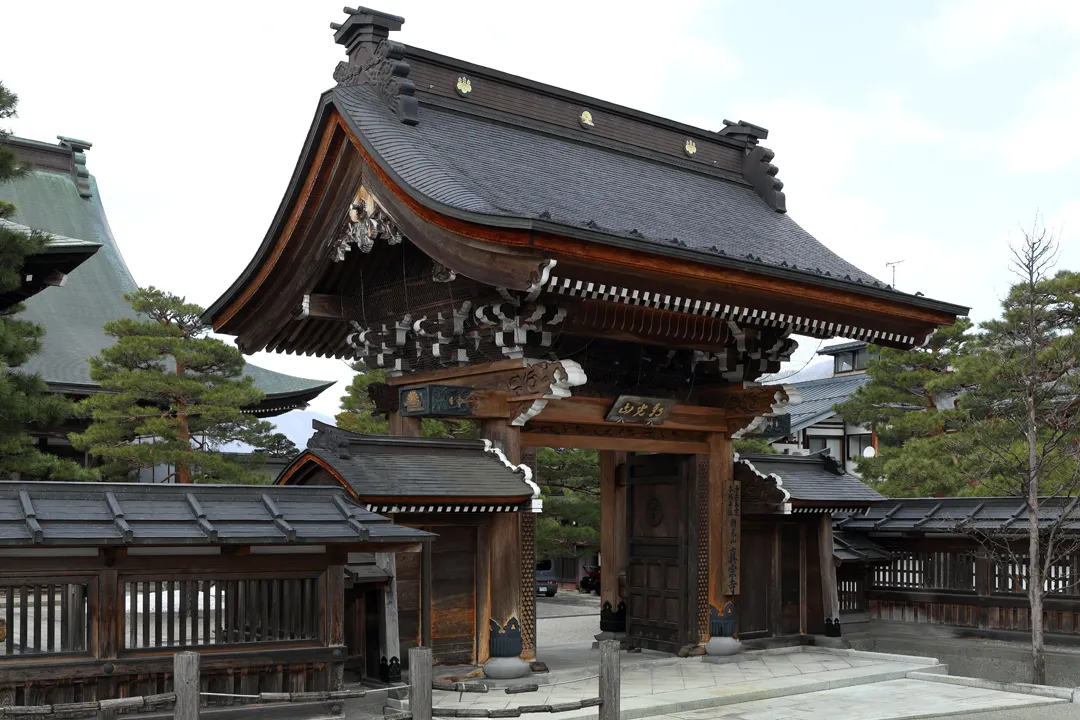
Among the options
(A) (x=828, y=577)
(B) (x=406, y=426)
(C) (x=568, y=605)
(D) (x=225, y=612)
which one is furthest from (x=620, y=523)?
(C) (x=568, y=605)

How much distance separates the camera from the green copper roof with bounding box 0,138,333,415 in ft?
91.5

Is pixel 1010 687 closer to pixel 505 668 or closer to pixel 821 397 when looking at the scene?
pixel 505 668

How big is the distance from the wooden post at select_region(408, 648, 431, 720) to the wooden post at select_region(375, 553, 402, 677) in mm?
3011

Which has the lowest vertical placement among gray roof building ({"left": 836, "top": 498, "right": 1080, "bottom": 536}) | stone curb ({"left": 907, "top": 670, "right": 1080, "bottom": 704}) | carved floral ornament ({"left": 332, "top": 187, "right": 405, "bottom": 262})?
stone curb ({"left": 907, "top": 670, "right": 1080, "bottom": 704})

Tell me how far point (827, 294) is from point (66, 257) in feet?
32.3

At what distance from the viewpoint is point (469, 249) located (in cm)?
1183

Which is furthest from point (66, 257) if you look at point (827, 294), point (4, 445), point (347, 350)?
point (827, 294)

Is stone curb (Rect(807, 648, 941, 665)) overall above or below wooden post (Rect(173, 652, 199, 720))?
below

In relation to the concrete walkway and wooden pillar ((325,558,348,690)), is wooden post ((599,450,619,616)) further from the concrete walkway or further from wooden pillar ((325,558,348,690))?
wooden pillar ((325,558,348,690))

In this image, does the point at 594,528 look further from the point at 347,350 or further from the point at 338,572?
the point at 338,572

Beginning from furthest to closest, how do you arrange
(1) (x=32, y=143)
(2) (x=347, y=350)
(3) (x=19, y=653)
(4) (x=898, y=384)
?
(1) (x=32, y=143) < (4) (x=898, y=384) < (2) (x=347, y=350) < (3) (x=19, y=653)

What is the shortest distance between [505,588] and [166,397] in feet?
42.1

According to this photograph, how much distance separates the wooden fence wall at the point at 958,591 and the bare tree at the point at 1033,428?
0.42ft

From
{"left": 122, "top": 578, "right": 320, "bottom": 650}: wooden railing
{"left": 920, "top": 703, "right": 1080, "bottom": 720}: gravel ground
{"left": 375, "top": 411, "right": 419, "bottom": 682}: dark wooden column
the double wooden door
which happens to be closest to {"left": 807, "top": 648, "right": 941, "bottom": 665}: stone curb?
the double wooden door
